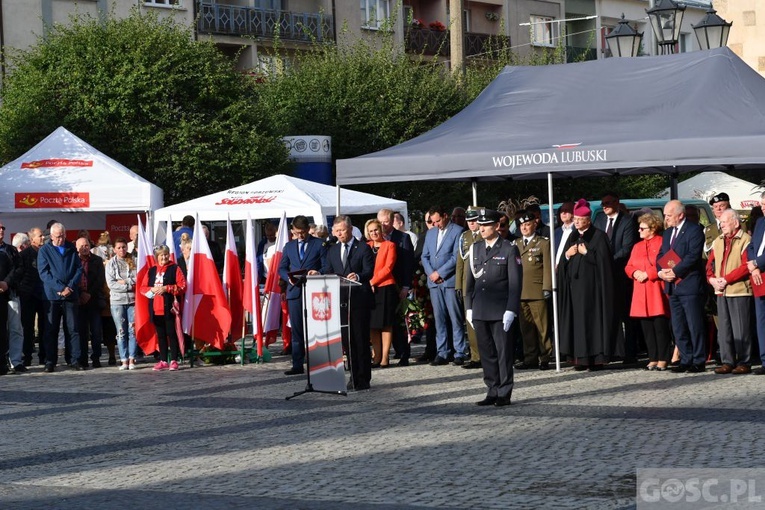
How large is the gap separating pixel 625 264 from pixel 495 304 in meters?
4.12

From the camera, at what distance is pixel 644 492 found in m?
8.57

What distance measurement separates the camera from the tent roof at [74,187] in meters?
22.6

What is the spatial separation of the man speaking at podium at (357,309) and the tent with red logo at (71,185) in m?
7.76

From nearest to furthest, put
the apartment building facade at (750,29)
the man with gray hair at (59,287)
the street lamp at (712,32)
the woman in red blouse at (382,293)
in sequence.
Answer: the woman in red blouse at (382,293), the man with gray hair at (59,287), the street lamp at (712,32), the apartment building facade at (750,29)

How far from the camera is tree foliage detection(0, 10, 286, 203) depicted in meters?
30.9

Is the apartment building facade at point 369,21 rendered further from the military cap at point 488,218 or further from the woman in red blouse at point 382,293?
the military cap at point 488,218

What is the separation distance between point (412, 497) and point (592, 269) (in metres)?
8.32

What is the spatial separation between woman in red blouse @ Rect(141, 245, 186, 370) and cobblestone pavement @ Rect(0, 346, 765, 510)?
7.05ft

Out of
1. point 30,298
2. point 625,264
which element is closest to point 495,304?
point 625,264

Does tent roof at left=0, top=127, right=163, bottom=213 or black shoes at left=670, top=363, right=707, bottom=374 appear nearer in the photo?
black shoes at left=670, top=363, right=707, bottom=374

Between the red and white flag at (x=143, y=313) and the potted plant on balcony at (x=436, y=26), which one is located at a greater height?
the potted plant on balcony at (x=436, y=26)

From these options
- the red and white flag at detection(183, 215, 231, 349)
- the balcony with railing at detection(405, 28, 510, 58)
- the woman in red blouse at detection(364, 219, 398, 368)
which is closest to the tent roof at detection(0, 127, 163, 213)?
the red and white flag at detection(183, 215, 231, 349)

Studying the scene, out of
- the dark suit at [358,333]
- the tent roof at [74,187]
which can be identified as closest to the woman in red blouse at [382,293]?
the dark suit at [358,333]

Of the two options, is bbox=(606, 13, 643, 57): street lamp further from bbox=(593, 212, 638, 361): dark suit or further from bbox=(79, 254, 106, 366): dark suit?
bbox=(79, 254, 106, 366): dark suit
